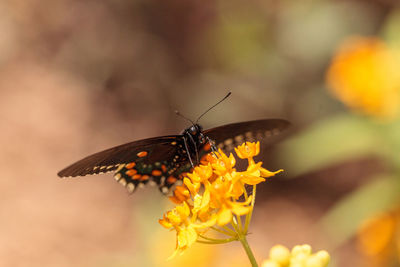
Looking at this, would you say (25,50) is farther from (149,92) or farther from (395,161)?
(395,161)

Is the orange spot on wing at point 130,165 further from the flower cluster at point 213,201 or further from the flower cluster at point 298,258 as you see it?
the flower cluster at point 298,258

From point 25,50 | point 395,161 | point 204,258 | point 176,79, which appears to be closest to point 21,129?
point 25,50

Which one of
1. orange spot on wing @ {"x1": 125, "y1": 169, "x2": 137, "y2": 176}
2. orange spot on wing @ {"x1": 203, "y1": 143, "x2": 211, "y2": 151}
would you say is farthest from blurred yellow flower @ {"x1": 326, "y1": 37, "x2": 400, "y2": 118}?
orange spot on wing @ {"x1": 125, "y1": 169, "x2": 137, "y2": 176}

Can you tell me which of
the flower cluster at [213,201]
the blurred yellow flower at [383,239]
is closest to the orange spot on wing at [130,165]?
the flower cluster at [213,201]

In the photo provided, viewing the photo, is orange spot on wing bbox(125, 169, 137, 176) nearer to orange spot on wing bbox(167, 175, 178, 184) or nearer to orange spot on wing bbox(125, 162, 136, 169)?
orange spot on wing bbox(125, 162, 136, 169)

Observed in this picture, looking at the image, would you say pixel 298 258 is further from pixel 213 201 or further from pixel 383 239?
pixel 383 239
